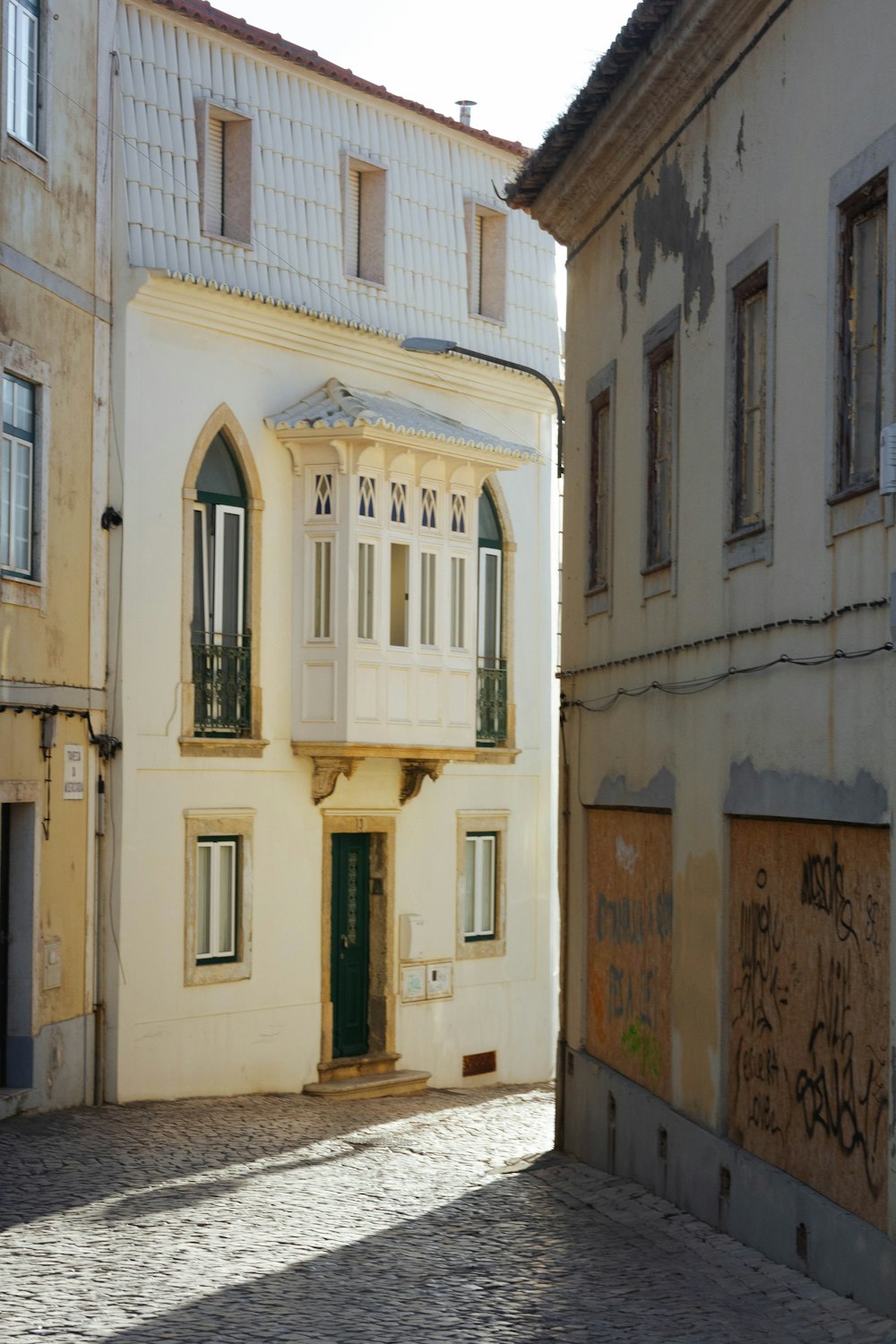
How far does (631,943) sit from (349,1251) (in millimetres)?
4035

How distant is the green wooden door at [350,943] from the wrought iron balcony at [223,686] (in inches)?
88.7

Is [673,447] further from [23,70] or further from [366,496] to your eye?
[366,496]

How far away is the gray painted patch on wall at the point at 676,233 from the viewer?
41.1 ft

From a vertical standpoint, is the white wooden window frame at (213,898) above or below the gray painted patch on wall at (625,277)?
below

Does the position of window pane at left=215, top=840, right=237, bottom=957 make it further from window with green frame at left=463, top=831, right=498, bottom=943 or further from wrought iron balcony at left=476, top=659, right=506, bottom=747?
wrought iron balcony at left=476, top=659, right=506, bottom=747

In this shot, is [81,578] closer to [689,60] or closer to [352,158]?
[352,158]

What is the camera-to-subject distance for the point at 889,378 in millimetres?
9211

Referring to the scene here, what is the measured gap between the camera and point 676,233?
13.3 m

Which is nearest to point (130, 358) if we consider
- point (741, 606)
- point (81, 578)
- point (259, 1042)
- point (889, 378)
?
point (81, 578)

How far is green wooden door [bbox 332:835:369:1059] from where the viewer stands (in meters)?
22.0

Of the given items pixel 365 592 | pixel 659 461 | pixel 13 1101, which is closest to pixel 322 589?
pixel 365 592

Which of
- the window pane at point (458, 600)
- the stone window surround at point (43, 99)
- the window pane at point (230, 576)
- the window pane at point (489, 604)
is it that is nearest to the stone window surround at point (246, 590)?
the window pane at point (230, 576)

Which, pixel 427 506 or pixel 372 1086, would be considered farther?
pixel 427 506

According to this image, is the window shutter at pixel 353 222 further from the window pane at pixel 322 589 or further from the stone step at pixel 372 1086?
the stone step at pixel 372 1086
